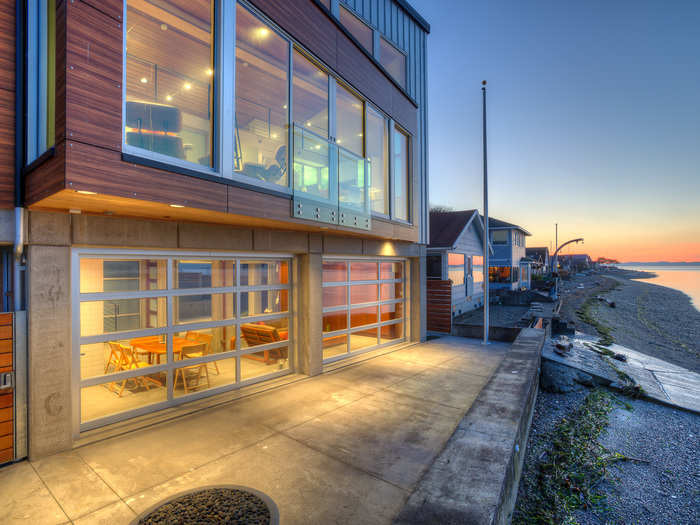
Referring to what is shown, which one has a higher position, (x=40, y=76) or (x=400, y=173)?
(x=400, y=173)

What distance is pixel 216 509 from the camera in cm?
293

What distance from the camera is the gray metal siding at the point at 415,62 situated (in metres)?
9.70

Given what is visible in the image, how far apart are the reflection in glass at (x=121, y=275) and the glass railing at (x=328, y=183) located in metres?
2.38

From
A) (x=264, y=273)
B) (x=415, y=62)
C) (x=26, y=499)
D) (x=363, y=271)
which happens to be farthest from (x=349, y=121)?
(x=26, y=499)

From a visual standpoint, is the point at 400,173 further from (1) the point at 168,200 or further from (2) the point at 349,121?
(1) the point at 168,200

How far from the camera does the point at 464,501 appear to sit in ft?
8.93

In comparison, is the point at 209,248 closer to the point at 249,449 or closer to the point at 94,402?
the point at 94,402

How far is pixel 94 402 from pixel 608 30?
81.0 ft

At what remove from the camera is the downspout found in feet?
12.2

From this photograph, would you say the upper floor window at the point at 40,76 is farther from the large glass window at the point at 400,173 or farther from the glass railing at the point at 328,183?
the large glass window at the point at 400,173

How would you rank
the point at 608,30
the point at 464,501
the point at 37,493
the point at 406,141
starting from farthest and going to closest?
the point at 608,30, the point at 406,141, the point at 37,493, the point at 464,501

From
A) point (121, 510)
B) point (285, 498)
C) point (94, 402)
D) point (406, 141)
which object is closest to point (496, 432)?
point (285, 498)

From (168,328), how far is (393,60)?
32.1 feet

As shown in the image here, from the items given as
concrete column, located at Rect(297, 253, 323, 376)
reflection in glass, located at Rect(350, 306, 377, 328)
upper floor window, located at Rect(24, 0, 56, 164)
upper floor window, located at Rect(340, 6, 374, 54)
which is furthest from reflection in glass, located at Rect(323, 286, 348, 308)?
upper floor window, located at Rect(340, 6, 374, 54)
